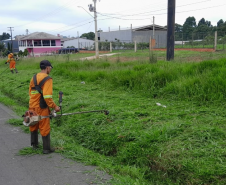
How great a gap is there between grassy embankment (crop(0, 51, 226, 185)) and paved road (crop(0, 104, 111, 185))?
21 cm

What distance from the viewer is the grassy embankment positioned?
4105 mm

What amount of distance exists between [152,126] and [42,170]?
87.9 inches

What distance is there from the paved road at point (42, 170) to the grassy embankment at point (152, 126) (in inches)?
8.4

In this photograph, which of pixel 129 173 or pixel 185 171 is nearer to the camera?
pixel 185 171

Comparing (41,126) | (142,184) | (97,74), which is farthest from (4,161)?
(97,74)

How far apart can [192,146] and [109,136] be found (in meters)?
1.70

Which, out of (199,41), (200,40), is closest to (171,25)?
(199,41)

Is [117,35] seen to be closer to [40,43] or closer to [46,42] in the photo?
[46,42]

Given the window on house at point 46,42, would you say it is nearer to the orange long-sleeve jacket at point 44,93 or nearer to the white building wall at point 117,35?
the white building wall at point 117,35

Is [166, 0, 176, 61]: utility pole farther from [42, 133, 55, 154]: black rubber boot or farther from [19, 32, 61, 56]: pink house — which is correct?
[19, 32, 61, 56]: pink house

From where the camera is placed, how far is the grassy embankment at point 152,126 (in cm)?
411

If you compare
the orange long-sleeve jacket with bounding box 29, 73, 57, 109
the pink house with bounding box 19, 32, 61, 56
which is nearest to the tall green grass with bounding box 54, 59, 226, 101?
the orange long-sleeve jacket with bounding box 29, 73, 57, 109

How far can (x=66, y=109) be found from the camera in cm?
784

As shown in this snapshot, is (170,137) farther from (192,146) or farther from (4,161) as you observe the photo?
(4,161)
